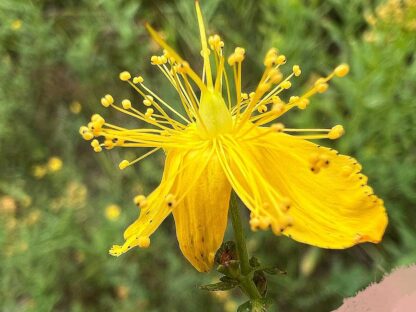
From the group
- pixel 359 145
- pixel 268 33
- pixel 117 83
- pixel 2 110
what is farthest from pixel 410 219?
pixel 2 110

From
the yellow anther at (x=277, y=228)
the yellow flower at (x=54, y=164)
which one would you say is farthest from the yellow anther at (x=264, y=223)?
the yellow flower at (x=54, y=164)

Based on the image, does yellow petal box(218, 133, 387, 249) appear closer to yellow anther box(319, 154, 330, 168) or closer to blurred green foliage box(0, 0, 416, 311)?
yellow anther box(319, 154, 330, 168)

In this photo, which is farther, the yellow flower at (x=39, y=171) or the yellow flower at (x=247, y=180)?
the yellow flower at (x=39, y=171)

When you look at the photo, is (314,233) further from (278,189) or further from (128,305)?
(128,305)

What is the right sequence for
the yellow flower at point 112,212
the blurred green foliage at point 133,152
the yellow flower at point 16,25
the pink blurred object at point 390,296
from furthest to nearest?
1. the yellow flower at point 16,25
2. the yellow flower at point 112,212
3. the blurred green foliage at point 133,152
4. the pink blurred object at point 390,296

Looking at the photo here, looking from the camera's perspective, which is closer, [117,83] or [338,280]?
[338,280]

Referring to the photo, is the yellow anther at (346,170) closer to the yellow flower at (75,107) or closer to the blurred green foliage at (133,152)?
the blurred green foliage at (133,152)

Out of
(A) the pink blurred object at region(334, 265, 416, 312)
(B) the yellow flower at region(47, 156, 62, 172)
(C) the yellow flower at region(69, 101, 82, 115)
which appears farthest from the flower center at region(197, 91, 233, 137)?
(C) the yellow flower at region(69, 101, 82, 115)
